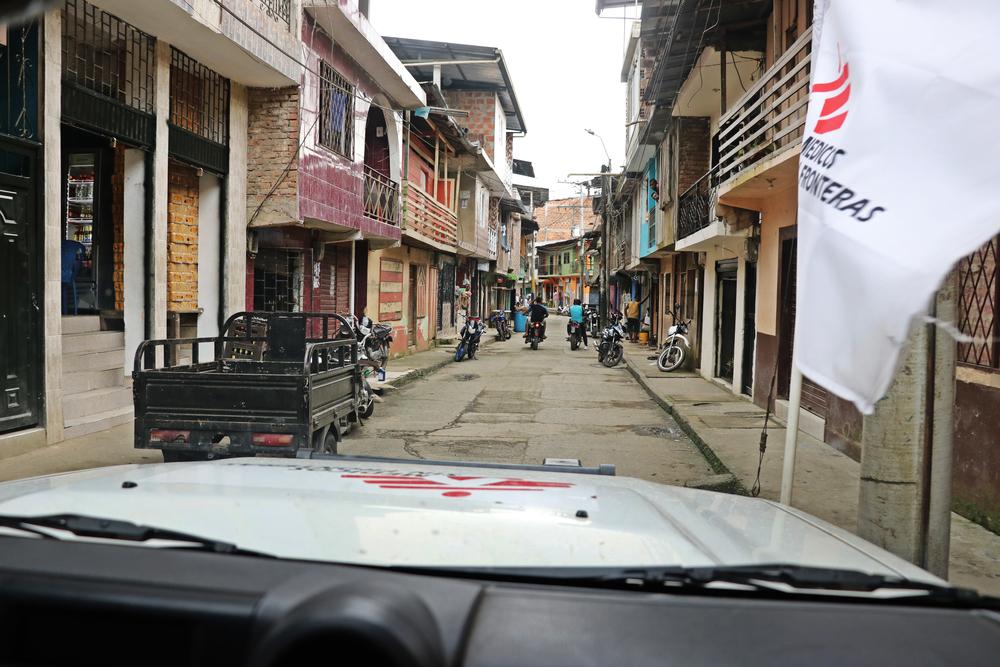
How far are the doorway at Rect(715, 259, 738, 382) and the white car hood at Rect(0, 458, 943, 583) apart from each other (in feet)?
43.6

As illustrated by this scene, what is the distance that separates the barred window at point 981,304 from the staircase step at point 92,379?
9103 mm

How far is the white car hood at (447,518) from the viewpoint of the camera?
1688 millimetres

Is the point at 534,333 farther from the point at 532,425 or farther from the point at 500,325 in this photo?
the point at 532,425

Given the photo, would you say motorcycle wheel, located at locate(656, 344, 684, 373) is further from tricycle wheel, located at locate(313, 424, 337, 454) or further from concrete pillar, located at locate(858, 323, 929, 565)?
concrete pillar, located at locate(858, 323, 929, 565)

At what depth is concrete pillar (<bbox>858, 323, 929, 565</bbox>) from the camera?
10.8ft

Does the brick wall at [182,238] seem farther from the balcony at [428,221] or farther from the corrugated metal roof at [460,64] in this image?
the corrugated metal roof at [460,64]

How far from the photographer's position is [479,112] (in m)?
31.4

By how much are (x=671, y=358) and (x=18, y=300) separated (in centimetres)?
1395

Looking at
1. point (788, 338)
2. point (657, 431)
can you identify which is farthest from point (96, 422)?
point (788, 338)

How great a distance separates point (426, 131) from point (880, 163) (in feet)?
68.0

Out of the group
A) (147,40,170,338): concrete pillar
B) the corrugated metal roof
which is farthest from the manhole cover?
the corrugated metal roof

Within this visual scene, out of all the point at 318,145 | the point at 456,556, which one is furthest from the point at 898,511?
the point at 318,145

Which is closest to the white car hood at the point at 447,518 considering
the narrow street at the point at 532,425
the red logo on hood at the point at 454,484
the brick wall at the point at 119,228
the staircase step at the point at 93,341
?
the red logo on hood at the point at 454,484

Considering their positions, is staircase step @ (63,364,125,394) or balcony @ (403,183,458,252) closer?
staircase step @ (63,364,125,394)
